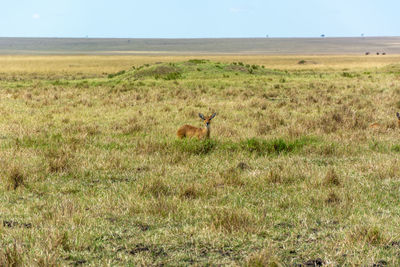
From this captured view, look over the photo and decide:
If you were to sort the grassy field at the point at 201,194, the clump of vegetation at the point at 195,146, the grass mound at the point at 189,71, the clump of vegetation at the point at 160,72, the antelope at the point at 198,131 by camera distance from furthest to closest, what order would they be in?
1. the clump of vegetation at the point at 160,72
2. the grass mound at the point at 189,71
3. the antelope at the point at 198,131
4. the clump of vegetation at the point at 195,146
5. the grassy field at the point at 201,194

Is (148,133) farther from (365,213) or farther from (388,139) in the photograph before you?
(365,213)

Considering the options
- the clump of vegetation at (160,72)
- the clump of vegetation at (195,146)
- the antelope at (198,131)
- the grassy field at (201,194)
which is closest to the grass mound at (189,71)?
the clump of vegetation at (160,72)

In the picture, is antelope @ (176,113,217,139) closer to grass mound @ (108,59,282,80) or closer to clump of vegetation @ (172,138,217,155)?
clump of vegetation @ (172,138,217,155)

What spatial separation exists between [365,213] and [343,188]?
1.05m

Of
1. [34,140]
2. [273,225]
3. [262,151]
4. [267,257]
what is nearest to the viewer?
[267,257]

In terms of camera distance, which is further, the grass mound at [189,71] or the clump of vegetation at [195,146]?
the grass mound at [189,71]

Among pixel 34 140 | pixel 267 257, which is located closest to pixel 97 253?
pixel 267 257

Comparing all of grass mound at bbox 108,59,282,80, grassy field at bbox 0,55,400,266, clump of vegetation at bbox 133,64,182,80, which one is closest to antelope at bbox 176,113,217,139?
grassy field at bbox 0,55,400,266

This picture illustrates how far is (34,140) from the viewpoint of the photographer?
10867mm

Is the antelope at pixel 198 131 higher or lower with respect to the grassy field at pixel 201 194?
higher

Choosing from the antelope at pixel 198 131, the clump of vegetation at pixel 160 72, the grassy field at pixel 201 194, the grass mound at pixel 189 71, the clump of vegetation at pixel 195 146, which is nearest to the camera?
the grassy field at pixel 201 194

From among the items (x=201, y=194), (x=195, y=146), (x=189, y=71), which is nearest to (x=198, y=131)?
(x=195, y=146)

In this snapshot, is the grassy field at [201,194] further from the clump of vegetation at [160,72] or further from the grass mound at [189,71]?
the clump of vegetation at [160,72]

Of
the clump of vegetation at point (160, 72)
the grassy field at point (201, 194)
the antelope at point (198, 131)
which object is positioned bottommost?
the grassy field at point (201, 194)
